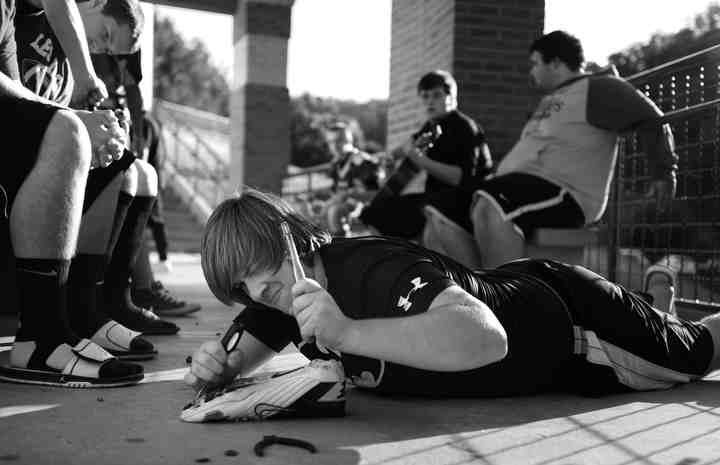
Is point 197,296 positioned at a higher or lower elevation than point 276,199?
lower

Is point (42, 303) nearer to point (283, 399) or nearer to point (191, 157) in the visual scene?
point (283, 399)

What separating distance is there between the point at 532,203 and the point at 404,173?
1.42m

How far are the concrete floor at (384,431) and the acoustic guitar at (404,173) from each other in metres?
2.79

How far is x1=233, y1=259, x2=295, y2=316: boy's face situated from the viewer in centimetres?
181

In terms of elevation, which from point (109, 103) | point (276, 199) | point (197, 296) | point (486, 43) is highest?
point (486, 43)

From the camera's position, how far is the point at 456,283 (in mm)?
1911

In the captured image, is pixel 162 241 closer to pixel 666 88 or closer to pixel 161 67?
pixel 666 88

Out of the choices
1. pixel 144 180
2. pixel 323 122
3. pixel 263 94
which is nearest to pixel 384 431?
pixel 144 180

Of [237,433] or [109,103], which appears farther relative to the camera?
[109,103]

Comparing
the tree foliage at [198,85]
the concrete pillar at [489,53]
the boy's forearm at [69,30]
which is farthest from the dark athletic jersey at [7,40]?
the tree foliage at [198,85]

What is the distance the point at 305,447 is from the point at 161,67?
48.4 m

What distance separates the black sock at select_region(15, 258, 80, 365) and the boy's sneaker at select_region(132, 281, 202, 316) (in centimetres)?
163

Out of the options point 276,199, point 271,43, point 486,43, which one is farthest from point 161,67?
point 276,199

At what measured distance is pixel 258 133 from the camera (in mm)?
9852
